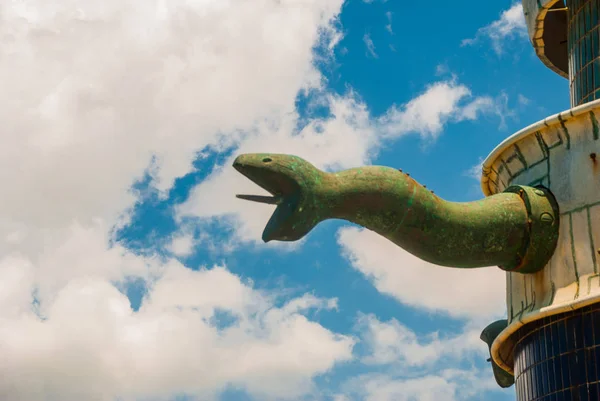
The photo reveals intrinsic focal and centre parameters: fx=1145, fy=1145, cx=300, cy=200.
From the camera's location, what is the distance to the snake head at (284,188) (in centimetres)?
1894

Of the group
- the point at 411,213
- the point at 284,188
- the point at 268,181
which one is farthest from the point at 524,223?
the point at 268,181

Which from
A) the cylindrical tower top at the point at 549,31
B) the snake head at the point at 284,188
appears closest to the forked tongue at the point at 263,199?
the snake head at the point at 284,188

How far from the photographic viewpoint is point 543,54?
27.8 m

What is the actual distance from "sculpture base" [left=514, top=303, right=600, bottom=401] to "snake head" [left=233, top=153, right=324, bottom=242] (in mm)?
4874

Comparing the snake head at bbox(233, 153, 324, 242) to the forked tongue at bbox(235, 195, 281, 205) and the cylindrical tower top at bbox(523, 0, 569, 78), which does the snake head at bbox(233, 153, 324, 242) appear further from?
the cylindrical tower top at bbox(523, 0, 569, 78)

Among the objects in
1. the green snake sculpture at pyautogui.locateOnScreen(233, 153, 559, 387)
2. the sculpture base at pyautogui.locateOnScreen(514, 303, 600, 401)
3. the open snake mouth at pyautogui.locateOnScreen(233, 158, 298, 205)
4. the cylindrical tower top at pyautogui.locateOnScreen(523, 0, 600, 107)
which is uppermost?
the cylindrical tower top at pyautogui.locateOnScreen(523, 0, 600, 107)

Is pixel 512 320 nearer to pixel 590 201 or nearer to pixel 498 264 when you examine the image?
pixel 498 264

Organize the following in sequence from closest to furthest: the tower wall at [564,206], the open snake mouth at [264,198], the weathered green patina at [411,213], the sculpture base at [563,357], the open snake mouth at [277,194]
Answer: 1. the open snake mouth at [264,198]
2. the open snake mouth at [277,194]
3. the weathered green patina at [411,213]
4. the sculpture base at [563,357]
5. the tower wall at [564,206]

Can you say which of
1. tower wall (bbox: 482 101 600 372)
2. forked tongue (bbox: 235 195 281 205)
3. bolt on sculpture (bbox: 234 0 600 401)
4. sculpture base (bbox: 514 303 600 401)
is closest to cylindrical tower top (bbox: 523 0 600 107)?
tower wall (bbox: 482 101 600 372)

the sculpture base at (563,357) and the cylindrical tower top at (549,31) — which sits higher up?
the cylindrical tower top at (549,31)

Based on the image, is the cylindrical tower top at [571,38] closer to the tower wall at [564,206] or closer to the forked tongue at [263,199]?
the tower wall at [564,206]

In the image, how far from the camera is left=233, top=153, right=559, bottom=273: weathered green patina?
1912 centimetres

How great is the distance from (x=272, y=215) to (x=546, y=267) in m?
5.39

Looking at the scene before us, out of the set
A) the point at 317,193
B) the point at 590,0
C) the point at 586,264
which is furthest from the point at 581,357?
the point at 590,0
